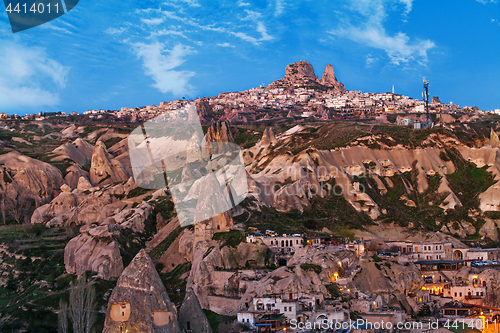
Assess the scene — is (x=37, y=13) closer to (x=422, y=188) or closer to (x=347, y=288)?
(x=347, y=288)

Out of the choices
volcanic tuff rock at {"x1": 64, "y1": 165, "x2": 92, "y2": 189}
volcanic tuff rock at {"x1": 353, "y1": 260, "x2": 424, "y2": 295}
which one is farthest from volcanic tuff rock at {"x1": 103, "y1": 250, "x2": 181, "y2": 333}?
volcanic tuff rock at {"x1": 64, "y1": 165, "x2": 92, "y2": 189}

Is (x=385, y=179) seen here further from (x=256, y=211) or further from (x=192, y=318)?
(x=192, y=318)

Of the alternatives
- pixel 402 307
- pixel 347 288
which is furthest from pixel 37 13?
pixel 402 307

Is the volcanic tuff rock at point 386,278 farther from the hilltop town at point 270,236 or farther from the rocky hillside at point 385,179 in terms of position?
the rocky hillside at point 385,179

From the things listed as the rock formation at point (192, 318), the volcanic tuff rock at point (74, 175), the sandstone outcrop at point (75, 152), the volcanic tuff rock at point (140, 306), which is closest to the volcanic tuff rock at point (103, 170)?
the volcanic tuff rock at point (74, 175)

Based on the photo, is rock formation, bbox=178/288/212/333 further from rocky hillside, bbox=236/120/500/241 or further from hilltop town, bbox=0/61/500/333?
rocky hillside, bbox=236/120/500/241

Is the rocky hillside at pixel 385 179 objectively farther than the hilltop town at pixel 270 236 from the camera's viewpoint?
Yes
